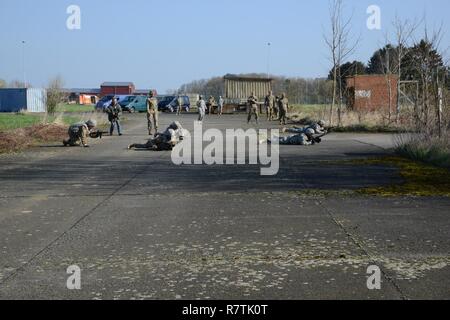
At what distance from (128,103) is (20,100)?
1219 centimetres

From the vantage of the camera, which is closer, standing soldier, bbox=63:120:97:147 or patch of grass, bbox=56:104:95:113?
standing soldier, bbox=63:120:97:147

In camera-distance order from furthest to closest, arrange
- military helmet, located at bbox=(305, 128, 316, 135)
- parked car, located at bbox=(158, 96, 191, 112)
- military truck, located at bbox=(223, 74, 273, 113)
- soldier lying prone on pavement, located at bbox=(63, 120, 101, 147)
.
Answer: parked car, located at bbox=(158, 96, 191, 112), military truck, located at bbox=(223, 74, 273, 113), military helmet, located at bbox=(305, 128, 316, 135), soldier lying prone on pavement, located at bbox=(63, 120, 101, 147)

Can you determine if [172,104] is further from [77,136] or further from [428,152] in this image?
[428,152]

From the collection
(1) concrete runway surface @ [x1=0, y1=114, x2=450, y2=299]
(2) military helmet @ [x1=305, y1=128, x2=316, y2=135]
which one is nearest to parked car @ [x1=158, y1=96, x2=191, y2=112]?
(2) military helmet @ [x1=305, y1=128, x2=316, y2=135]

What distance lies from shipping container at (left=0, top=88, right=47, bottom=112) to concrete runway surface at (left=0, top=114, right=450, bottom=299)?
2013 inches

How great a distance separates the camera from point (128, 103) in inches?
2340

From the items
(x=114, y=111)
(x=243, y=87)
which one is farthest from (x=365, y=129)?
(x=243, y=87)

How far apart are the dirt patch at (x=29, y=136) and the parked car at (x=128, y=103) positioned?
31968 millimetres

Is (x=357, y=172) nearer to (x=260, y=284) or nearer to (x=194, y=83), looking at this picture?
(x=260, y=284)

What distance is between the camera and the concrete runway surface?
5047mm

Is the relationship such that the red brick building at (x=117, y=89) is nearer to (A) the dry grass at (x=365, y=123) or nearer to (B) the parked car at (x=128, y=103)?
(B) the parked car at (x=128, y=103)

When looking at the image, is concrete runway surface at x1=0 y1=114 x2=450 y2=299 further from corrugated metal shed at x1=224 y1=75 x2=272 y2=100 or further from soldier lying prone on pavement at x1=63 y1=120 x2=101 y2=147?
corrugated metal shed at x1=224 y1=75 x2=272 y2=100

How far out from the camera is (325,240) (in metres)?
6.71
